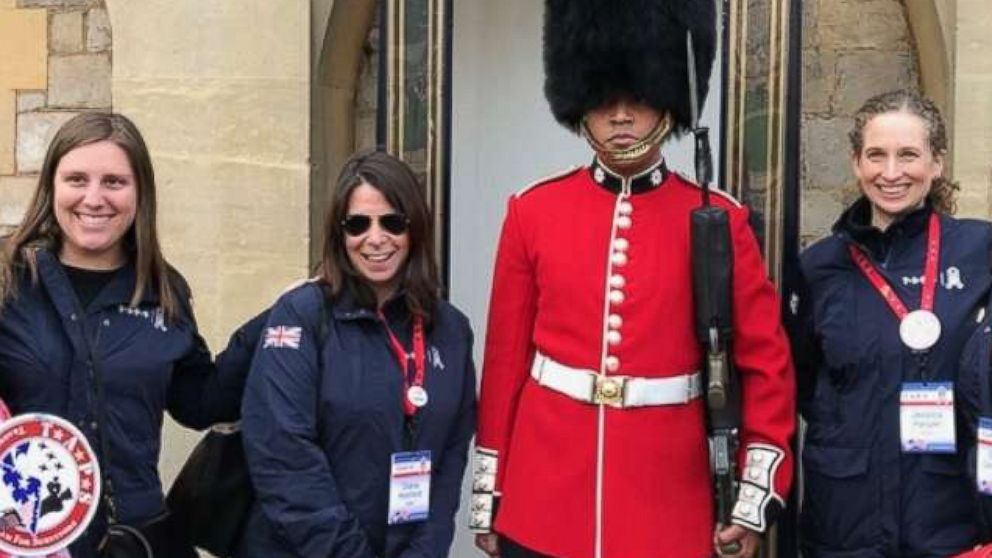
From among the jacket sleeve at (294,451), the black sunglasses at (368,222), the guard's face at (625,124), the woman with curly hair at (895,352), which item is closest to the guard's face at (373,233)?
the black sunglasses at (368,222)

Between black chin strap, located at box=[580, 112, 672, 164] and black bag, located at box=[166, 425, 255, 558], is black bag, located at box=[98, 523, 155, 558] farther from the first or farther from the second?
black chin strap, located at box=[580, 112, 672, 164]

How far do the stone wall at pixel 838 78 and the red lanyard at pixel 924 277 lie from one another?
3.75 feet

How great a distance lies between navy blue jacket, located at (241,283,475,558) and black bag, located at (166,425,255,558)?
0.13 ft

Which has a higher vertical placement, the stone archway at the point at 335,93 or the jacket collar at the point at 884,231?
the stone archway at the point at 335,93

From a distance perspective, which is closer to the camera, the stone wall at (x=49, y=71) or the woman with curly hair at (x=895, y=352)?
the woman with curly hair at (x=895, y=352)

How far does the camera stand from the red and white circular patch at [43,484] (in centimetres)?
236

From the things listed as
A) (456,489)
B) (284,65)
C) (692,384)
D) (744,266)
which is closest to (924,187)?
(744,266)

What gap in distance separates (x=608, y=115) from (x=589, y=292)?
363 millimetres

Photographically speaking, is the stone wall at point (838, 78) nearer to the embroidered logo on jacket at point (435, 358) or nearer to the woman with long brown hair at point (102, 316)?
the embroidered logo on jacket at point (435, 358)

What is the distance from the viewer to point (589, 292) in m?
2.81

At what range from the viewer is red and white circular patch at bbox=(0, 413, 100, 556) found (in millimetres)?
2355

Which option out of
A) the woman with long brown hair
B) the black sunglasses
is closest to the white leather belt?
the black sunglasses

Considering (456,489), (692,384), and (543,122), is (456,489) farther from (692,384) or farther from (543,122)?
(543,122)

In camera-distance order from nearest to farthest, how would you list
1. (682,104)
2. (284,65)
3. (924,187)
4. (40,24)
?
(924,187) → (682,104) → (284,65) → (40,24)
